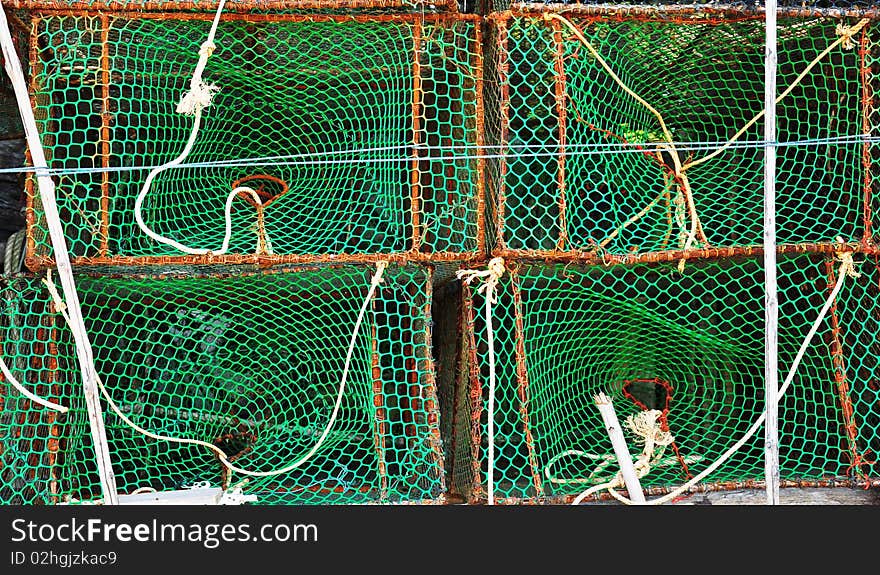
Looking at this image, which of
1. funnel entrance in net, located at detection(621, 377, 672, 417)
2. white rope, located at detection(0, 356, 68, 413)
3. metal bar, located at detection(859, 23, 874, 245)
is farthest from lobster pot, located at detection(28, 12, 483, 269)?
metal bar, located at detection(859, 23, 874, 245)

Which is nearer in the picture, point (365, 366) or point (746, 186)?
point (365, 366)

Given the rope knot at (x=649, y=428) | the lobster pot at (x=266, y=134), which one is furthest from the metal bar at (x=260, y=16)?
the rope knot at (x=649, y=428)

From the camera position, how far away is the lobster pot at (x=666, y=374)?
2.55 metres

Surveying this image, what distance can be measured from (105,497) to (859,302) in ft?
5.87

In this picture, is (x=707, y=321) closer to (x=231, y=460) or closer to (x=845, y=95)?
(x=845, y=95)

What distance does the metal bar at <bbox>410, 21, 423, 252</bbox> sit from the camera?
2.44 meters

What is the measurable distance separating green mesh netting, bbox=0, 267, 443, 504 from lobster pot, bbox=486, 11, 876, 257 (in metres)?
0.42

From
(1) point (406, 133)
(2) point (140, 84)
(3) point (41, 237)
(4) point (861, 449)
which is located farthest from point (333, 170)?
(4) point (861, 449)

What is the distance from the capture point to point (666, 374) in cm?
298

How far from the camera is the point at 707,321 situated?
2738mm

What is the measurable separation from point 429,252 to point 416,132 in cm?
29

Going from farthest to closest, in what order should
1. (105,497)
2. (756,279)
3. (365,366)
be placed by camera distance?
(756,279)
(365,366)
(105,497)

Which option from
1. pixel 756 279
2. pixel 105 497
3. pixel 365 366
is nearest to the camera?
pixel 105 497

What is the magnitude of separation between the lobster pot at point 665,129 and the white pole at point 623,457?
1.26 feet
